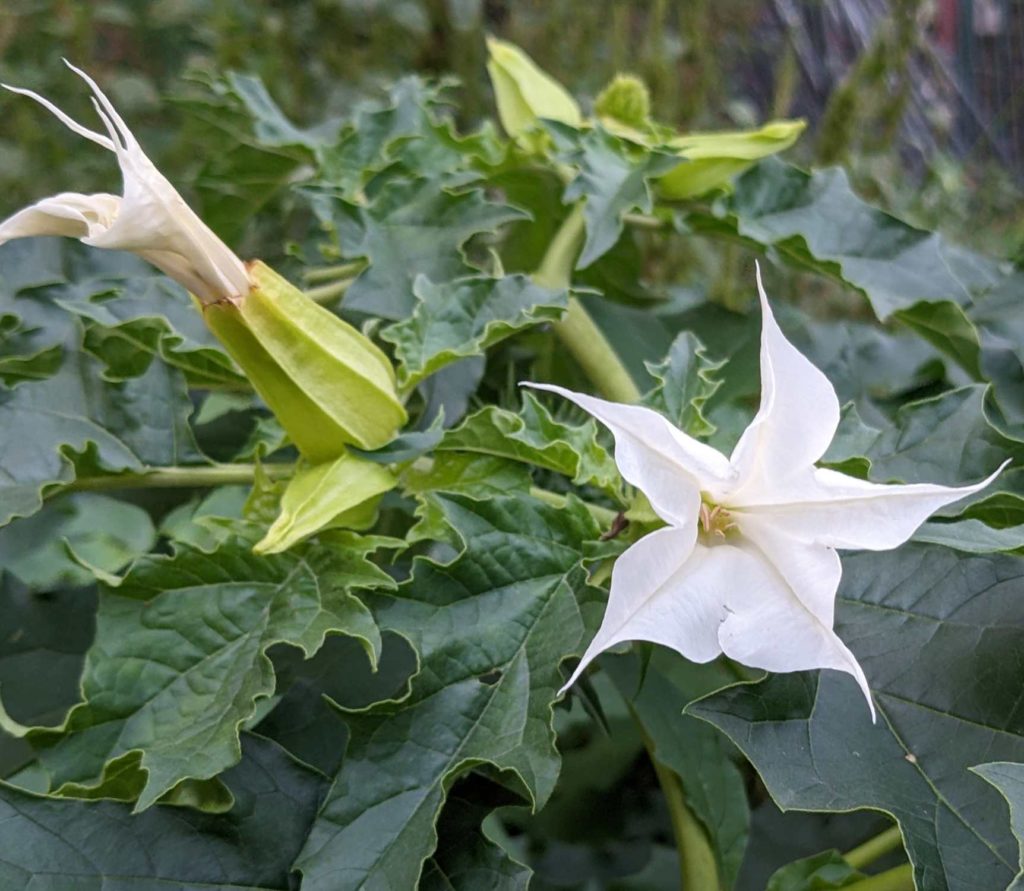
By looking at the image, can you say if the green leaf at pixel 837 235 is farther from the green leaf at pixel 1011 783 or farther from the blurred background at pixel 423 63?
the blurred background at pixel 423 63

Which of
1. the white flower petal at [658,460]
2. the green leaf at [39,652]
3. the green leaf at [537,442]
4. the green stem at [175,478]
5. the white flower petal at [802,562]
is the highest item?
the white flower petal at [658,460]

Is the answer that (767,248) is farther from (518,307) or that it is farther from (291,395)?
(291,395)

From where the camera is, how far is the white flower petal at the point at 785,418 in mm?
284

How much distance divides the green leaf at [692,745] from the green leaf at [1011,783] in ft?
0.46

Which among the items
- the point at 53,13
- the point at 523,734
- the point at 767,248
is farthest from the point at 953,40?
the point at 523,734

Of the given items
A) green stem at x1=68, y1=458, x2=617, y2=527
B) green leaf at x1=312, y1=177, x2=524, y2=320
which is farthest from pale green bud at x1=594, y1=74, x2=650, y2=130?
green stem at x1=68, y1=458, x2=617, y2=527

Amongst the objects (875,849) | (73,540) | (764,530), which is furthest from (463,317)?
(73,540)

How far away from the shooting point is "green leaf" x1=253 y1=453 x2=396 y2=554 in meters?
0.36

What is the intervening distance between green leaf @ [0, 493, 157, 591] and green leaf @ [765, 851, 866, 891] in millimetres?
294

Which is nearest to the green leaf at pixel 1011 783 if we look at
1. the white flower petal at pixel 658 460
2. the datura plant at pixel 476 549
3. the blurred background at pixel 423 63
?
the datura plant at pixel 476 549

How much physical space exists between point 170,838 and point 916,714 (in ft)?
0.85

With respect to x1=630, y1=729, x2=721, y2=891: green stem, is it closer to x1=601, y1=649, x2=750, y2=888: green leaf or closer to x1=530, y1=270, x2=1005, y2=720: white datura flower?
x1=601, y1=649, x2=750, y2=888: green leaf

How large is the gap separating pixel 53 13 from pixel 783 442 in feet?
3.89

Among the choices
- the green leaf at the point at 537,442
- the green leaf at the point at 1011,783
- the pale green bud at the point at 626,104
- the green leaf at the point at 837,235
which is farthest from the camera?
the pale green bud at the point at 626,104
